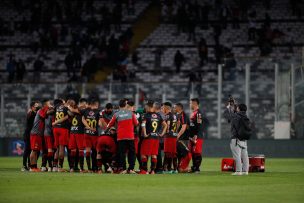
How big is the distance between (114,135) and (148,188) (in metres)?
6.99

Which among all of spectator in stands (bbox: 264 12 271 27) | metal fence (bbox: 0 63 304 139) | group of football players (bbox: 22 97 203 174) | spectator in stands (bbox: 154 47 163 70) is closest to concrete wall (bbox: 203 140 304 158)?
metal fence (bbox: 0 63 304 139)

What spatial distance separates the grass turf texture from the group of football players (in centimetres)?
181

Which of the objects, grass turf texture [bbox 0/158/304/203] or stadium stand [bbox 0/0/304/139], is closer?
grass turf texture [bbox 0/158/304/203]

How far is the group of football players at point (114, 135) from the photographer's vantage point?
26.5 meters

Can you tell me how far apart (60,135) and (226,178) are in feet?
18.2

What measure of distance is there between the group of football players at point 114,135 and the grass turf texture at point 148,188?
1813 millimetres

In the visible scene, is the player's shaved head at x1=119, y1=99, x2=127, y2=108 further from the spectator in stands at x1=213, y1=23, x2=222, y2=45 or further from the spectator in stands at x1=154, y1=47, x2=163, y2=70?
the spectator in stands at x1=213, y1=23, x2=222, y2=45

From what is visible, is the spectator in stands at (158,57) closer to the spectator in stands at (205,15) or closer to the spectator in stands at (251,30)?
the spectator in stands at (205,15)

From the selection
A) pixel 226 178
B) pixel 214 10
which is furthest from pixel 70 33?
pixel 226 178

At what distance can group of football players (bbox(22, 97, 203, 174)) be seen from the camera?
86.9 ft

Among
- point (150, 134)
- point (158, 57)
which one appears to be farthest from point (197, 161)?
point (158, 57)

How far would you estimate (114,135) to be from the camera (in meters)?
27.1

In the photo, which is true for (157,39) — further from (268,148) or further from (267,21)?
(268,148)

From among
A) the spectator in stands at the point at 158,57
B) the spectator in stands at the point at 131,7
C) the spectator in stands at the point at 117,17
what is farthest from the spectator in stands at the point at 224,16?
the spectator in stands at the point at 117,17
